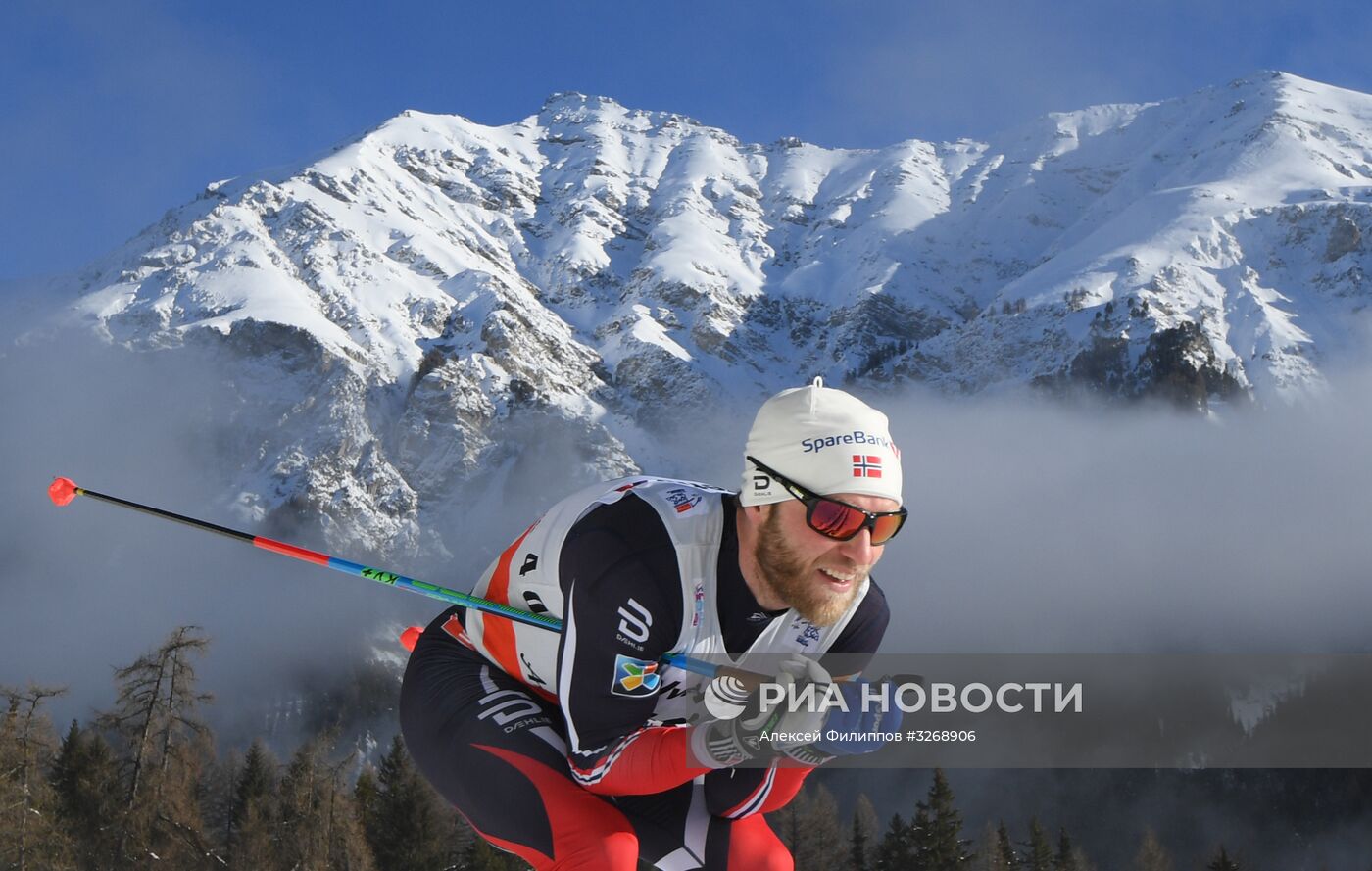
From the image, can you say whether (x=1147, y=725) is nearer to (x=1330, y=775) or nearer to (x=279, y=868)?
(x=1330, y=775)

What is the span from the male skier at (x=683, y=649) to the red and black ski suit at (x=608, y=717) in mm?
10

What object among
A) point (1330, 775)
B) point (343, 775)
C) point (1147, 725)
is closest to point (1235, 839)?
point (1330, 775)

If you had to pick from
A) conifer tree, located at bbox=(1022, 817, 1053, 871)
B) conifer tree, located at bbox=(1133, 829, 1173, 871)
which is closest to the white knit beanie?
conifer tree, located at bbox=(1022, 817, 1053, 871)

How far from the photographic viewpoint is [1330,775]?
553 ft

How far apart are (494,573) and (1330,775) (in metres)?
192

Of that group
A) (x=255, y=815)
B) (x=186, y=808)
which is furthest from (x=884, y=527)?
(x=255, y=815)

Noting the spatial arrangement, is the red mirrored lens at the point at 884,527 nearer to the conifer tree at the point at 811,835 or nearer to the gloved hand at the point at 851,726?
the gloved hand at the point at 851,726

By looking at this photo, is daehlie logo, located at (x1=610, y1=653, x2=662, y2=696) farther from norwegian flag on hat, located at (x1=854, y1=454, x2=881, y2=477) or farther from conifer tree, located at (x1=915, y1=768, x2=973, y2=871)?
conifer tree, located at (x1=915, y1=768, x2=973, y2=871)

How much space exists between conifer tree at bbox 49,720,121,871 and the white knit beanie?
42.4 metres

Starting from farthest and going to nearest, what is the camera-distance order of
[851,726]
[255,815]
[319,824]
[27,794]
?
[255,815] → [319,824] → [27,794] → [851,726]

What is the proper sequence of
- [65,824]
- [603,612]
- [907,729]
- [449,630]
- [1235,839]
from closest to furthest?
1. [603,612]
2. [907,729]
3. [449,630]
4. [65,824]
5. [1235,839]

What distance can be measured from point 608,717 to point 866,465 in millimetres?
1682

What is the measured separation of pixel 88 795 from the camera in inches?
1871

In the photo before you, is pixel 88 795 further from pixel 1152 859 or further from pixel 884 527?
pixel 1152 859
